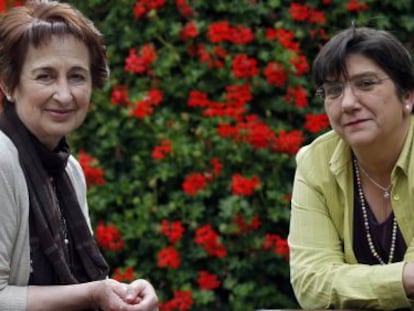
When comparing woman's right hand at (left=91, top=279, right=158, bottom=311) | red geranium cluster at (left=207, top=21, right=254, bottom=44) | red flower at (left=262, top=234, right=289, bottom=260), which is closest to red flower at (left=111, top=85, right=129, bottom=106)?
red geranium cluster at (left=207, top=21, right=254, bottom=44)

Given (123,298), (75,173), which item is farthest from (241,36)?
(123,298)

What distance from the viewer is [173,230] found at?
5.13 meters

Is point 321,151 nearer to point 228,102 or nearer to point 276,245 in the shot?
point 276,245

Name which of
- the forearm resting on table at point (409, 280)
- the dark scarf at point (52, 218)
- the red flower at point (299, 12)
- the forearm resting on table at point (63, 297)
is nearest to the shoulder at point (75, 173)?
the dark scarf at point (52, 218)

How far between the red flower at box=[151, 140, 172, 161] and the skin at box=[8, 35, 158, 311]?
1.88 m

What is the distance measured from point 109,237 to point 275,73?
1122 mm

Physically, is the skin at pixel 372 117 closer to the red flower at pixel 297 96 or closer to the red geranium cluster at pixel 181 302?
the red flower at pixel 297 96

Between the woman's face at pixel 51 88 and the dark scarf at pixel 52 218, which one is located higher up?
the woman's face at pixel 51 88

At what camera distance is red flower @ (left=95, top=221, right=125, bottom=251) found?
17.2 ft

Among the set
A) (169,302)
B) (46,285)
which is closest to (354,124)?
(46,285)

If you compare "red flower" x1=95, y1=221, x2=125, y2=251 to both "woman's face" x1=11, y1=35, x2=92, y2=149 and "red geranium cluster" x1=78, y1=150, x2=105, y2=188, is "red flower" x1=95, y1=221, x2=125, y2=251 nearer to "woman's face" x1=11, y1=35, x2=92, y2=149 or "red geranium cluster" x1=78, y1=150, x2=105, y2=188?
"red geranium cluster" x1=78, y1=150, x2=105, y2=188

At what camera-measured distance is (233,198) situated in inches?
201

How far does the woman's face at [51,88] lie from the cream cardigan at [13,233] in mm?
133

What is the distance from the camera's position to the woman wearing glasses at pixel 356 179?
3627 mm
